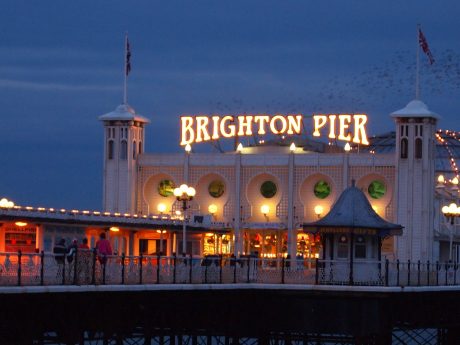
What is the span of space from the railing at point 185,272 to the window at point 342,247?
189 centimetres

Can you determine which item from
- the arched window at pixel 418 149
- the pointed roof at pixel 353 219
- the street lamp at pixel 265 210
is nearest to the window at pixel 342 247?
the pointed roof at pixel 353 219

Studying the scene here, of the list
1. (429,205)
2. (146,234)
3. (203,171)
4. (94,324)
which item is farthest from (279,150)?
(94,324)

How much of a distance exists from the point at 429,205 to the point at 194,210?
1668cm

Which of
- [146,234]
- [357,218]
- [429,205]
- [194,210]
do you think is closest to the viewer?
[357,218]

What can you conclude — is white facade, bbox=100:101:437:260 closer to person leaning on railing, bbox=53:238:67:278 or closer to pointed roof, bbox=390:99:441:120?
pointed roof, bbox=390:99:441:120

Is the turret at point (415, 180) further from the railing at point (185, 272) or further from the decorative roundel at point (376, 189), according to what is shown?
the railing at point (185, 272)

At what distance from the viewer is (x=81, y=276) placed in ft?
167

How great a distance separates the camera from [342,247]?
6312 centimetres

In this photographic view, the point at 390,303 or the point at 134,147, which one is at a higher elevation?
the point at 134,147

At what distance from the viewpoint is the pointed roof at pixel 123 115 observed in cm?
10444

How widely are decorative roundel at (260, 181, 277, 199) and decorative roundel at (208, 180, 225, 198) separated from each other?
281 centimetres

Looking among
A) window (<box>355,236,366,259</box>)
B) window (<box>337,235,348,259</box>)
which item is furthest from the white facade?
window (<box>337,235,348,259</box>)

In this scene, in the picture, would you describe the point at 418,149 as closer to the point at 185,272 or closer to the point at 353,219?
the point at 353,219

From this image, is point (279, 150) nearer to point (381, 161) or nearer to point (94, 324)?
point (381, 161)
